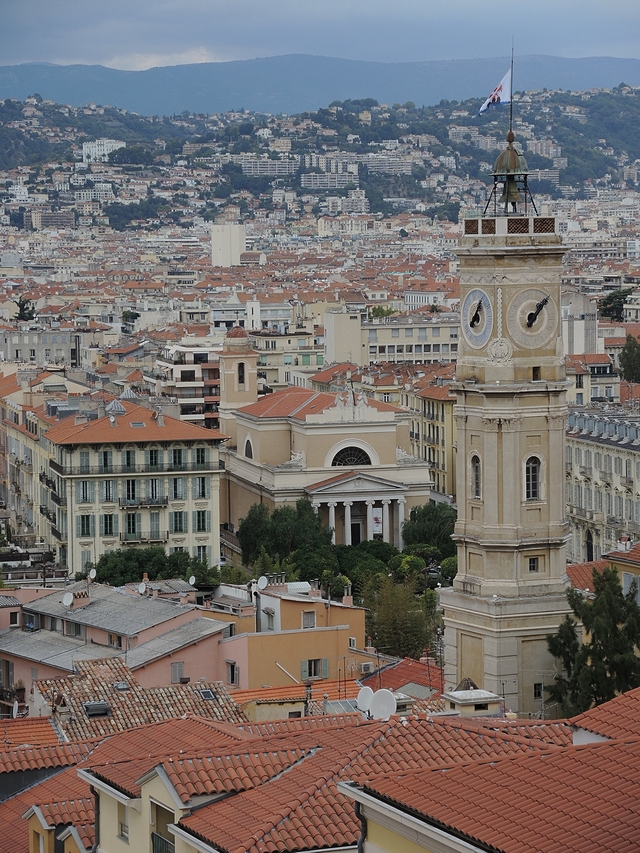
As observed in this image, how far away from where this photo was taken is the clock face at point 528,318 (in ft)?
106

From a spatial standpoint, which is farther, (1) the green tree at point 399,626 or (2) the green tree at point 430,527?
(2) the green tree at point 430,527

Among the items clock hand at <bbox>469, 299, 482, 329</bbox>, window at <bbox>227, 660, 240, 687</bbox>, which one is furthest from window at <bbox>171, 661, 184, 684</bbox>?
clock hand at <bbox>469, 299, 482, 329</bbox>

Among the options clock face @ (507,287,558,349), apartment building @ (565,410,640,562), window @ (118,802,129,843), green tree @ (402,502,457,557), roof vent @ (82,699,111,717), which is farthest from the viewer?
green tree @ (402,502,457,557)

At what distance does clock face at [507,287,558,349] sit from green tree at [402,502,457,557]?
102ft

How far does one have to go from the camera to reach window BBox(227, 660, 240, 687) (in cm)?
2947

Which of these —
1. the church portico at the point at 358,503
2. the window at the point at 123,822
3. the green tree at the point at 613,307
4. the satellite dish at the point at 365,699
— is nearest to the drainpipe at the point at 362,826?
the window at the point at 123,822

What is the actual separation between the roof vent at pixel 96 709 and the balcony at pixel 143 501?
3717 cm

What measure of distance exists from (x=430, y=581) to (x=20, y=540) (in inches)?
566

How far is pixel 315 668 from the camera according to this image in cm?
3050

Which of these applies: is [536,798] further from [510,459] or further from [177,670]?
[510,459]

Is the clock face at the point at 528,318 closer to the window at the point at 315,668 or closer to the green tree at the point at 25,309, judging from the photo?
the window at the point at 315,668

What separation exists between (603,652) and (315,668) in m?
3.98

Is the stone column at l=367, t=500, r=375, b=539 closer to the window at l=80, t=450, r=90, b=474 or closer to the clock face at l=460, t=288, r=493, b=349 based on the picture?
the window at l=80, t=450, r=90, b=474

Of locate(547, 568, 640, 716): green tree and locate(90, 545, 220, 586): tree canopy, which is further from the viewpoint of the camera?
locate(90, 545, 220, 586): tree canopy
